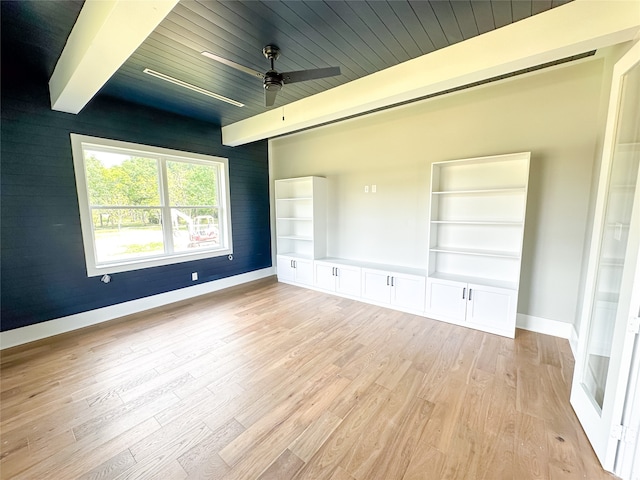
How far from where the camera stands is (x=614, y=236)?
1.70 meters

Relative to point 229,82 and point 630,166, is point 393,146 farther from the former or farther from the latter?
point 630,166

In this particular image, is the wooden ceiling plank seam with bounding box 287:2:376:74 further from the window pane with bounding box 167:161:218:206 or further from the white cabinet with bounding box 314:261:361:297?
the window pane with bounding box 167:161:218:206

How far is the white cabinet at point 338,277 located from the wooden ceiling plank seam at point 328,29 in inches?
→ 110

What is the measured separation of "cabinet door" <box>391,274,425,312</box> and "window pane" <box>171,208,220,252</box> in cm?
335

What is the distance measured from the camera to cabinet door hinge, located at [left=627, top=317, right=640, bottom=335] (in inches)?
52.9

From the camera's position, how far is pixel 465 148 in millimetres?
3455

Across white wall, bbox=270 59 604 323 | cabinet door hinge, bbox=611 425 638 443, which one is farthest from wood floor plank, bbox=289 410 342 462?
white wall, bbox=270 59 604 323

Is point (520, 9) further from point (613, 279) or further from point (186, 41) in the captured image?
point (186, 41)

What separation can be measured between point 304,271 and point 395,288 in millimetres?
1857

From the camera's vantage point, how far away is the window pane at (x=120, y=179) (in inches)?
134

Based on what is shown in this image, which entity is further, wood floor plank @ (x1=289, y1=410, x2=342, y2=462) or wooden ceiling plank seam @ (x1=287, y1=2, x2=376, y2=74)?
wooden ceiling plank seam @ (x1=287, y1=2, x2=376, y2=74)

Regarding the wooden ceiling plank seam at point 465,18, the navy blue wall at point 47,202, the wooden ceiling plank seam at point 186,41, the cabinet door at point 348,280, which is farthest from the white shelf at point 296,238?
the wooden ceiling plank seam at point 465,18

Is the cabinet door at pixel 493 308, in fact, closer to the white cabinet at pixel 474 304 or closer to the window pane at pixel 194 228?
the white cabinet at pixel 474 304

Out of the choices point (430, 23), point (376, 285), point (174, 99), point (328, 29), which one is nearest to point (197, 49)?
point (328, 29)
